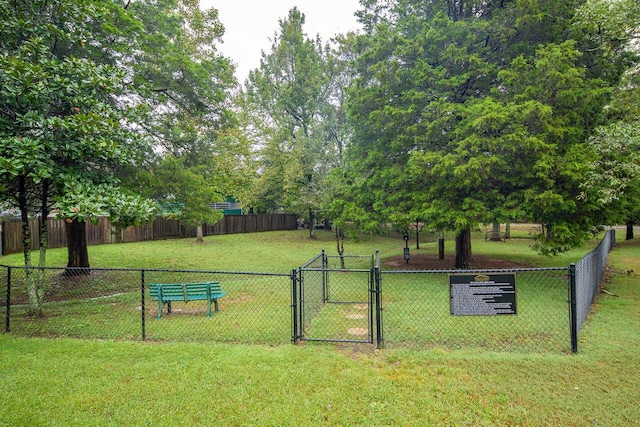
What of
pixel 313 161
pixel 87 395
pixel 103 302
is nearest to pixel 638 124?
pixel 87 395

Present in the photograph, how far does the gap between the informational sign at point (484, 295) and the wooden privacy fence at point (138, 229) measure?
30.3 ft

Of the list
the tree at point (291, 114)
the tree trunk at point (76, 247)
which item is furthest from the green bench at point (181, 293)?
the tree at point (291, 114)

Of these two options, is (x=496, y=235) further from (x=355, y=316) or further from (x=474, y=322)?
(x=355, y=316)

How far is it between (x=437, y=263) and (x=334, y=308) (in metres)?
8.25

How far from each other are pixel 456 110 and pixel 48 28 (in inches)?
382

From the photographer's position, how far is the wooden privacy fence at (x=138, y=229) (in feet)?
53.6

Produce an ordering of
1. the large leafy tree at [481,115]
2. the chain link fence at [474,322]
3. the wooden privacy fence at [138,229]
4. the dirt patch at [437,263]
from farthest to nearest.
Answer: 1. the wooden privacy fence at [138,229]
2. the dirt patch at [437,263]
3. the large leafy tree at [481,115]
4. the chain link fence at [474,322]

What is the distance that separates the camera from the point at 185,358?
491 cm

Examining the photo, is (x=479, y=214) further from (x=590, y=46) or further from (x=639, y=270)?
(x=639, y=270)

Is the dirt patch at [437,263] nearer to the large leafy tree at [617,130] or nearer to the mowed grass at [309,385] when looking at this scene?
the large leafy tree at [617,130]

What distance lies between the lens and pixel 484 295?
5.11 meters

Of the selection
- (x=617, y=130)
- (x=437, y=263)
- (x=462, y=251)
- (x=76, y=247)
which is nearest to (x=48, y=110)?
(x=76, y=247)

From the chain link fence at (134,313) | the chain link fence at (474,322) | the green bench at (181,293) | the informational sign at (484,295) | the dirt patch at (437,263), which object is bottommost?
the dirt patch at (437,263)

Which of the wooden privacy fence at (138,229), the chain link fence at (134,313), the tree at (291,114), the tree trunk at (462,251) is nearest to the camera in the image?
the chain link fence at (134,313)
